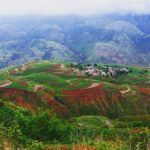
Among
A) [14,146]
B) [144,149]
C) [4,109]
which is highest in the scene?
[14,146]

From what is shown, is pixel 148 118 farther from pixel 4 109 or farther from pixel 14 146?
pixel 14 146

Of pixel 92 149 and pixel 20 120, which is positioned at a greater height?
pixel 92 149

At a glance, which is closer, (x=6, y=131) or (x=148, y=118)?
(x=6, y=131)

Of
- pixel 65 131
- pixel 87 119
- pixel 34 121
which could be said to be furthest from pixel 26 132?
pixel 87 119

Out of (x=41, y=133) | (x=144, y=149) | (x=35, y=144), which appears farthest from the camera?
(x=41, y=133)

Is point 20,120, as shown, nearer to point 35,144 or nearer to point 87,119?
point 35,144

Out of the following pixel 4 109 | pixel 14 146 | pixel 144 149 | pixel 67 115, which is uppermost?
pixel 14 146

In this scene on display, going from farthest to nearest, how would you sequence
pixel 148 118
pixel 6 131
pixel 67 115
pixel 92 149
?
pixel 67 115, pixel 148 118, pixel 6 131, pixel 92 149

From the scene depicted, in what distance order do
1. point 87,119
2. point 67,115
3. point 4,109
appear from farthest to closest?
point 67,115, point 87,119, point 4,109

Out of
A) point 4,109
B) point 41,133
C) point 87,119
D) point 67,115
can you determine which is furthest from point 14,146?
point 67,115
